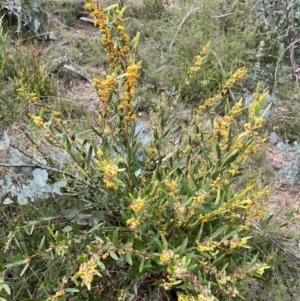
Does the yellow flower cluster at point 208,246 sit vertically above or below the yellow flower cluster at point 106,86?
below

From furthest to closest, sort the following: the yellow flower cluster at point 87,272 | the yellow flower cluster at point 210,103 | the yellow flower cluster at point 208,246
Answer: the yellow flower cluster at point 210,103 < the yellow flower cluster at point 208,246 < the yellow flower cluster at point 87,272

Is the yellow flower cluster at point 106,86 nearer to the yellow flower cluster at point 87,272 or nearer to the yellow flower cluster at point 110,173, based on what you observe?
the yellow flower cluster at point 110,173

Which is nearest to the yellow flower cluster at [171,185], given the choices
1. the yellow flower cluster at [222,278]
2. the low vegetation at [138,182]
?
the low vegetation at [138,182]

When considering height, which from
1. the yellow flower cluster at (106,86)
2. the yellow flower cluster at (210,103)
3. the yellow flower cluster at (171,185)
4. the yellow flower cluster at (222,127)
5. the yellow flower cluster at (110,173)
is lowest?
the yellow flower cluster at (171,185)

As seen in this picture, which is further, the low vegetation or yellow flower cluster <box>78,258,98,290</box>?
the low vegetation

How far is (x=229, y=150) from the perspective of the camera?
Answer: 152cm

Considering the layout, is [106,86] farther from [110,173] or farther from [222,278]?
[222,278]

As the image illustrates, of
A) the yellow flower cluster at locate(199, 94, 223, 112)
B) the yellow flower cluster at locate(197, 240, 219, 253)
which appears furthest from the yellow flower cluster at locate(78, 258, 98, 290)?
the yellow flower cluster at locate(199, 94, 223, 112)

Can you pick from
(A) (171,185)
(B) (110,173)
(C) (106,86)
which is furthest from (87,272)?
(C) (106,86)

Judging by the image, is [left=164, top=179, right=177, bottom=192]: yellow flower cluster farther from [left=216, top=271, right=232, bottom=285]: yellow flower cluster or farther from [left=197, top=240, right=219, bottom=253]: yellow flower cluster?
[left=216, top=271, right=232, bottom=285]: yellow flower cluster

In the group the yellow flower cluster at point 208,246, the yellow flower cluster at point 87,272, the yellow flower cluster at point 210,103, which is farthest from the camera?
the yellow flower cluster at point 210,103

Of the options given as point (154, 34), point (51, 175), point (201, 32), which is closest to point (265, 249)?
point (51, 175)

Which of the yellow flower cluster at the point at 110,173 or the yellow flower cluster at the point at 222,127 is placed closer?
the yellow flower cluster at the point at 110,173

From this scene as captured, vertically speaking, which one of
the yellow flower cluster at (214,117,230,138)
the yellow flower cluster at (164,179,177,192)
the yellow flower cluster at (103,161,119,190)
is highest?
the yellow flower cluster at (214,117,230,138)
